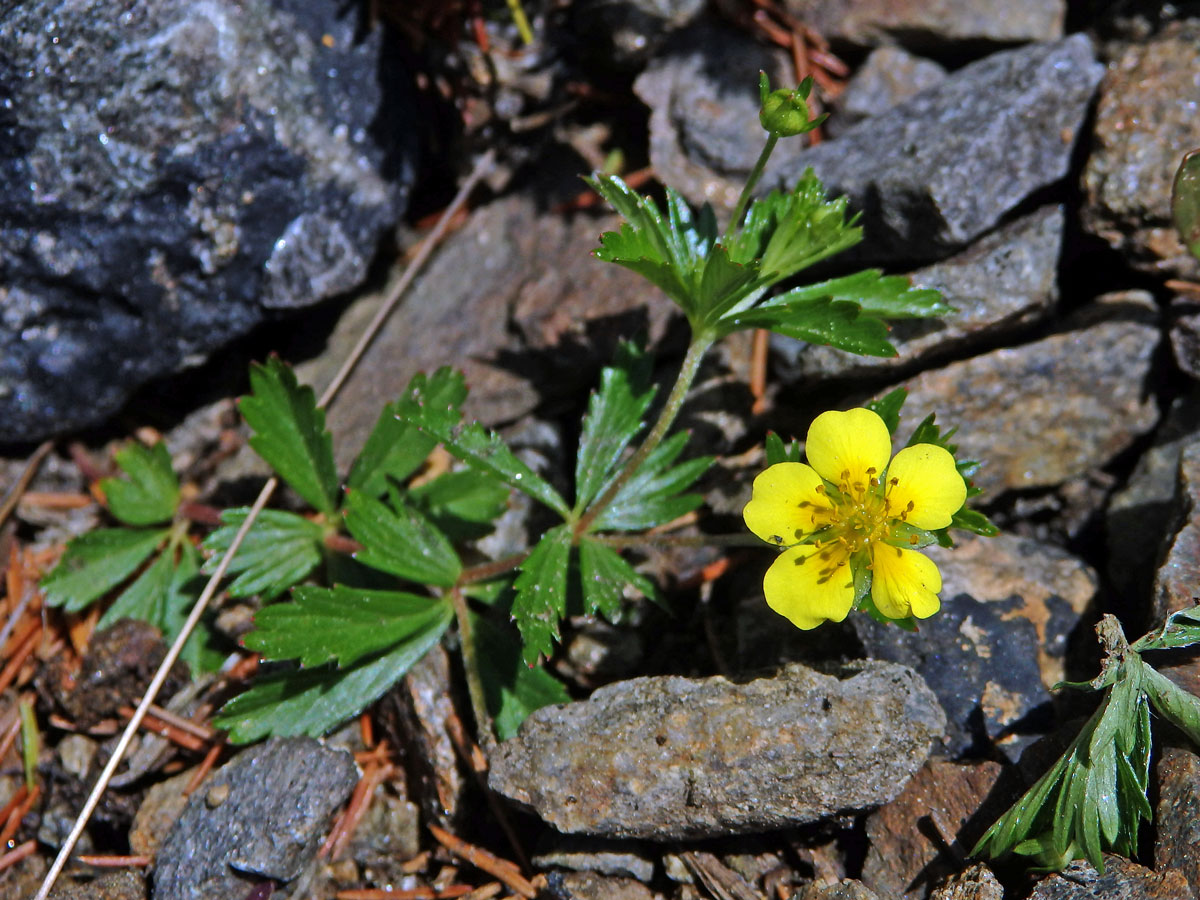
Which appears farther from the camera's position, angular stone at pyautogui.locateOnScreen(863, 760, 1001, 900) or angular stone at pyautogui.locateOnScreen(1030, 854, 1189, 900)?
angular stone at pyautogui.locateOnScreen(863, 760, 1001, 900)

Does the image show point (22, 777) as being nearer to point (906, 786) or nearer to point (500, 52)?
point (906, 786)

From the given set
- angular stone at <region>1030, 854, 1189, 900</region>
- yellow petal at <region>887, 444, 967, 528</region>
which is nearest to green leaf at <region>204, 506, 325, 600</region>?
yellow petal at <region>887, 444, 967, 528</region>

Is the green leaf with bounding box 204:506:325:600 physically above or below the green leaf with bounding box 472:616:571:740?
above

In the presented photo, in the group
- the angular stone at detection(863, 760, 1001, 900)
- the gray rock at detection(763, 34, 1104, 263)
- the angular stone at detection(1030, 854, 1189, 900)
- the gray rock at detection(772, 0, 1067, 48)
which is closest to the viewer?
the angular stone at detection(1030, 854, 1189, 900)

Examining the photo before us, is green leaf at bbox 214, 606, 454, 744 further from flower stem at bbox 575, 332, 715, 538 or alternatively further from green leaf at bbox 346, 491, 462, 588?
flower stem at bbox 575, 332, 715, 538

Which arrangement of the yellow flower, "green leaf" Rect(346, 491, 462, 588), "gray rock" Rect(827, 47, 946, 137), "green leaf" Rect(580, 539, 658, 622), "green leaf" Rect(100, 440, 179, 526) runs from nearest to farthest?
the yellow flower < "green leaf" Rect(580, 539, 658, 622) < "green leaf" Rect(346, 491, 462, 588) < "green leaf" Rect(100, 440, 179, 526) < "gray rock" Rect(827, 47, 946, 137)

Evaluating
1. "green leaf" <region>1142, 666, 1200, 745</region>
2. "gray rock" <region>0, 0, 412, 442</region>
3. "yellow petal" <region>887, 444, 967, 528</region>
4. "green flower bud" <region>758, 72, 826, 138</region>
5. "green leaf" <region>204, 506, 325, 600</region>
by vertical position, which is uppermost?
"gray rock" <region>0, 0, 412, 442</region>

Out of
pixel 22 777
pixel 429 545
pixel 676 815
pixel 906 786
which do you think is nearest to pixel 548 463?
pixel 429 545
